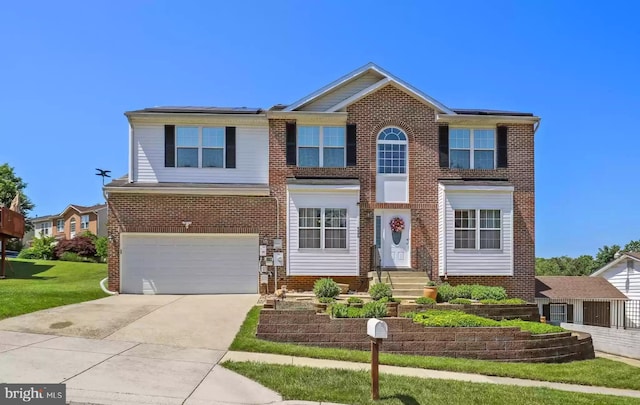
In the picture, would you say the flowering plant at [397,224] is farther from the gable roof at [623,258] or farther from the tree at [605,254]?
the tree at [605,254]

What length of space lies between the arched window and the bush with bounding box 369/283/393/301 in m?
4.78

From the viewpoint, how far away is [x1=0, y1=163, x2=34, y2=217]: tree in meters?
45.0

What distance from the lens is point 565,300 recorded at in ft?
73.9

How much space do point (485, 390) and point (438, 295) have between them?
26.1 ft

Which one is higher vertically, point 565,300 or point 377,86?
point 377,86

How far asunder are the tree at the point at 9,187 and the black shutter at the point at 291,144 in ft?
110

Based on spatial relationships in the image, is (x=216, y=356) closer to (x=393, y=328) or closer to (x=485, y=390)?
(x=393, y=328)

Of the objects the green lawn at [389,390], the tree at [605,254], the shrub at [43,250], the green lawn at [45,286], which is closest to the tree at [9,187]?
the shrub at [43,250]

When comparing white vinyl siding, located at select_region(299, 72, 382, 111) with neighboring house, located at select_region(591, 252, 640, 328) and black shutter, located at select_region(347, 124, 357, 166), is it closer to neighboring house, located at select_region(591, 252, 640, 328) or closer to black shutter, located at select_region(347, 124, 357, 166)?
black shutter, located at select_region(347, 124, 357, 166)

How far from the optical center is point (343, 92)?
19.1 meters

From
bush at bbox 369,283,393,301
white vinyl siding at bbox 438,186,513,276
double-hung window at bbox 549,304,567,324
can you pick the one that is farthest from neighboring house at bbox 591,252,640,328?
bush at bbox 369,283,393,301

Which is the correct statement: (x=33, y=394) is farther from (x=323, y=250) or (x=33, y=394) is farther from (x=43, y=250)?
(x=43, y=250)

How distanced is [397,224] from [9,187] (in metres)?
40.6

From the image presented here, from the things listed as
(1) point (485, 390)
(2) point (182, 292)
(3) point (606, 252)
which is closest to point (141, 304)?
(2) point (182, 292)
